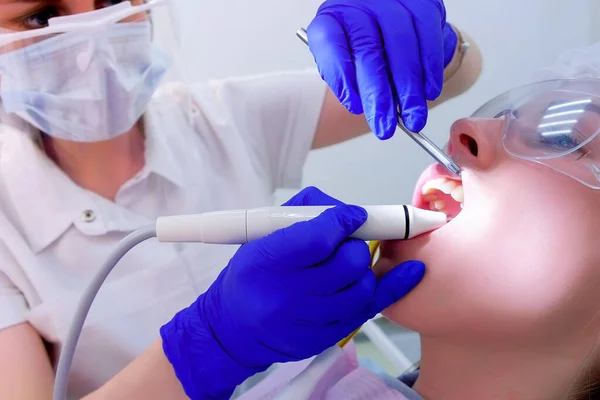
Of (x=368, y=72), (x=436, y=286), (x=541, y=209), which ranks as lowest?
(x=436, y=286)

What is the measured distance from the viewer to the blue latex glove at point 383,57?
2.79 ft

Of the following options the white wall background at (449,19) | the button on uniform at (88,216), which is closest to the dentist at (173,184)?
the button on uniform at (88,216)

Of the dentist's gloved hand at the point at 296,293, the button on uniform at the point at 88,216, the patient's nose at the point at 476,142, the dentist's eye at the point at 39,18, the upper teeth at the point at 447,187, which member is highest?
the dentist's eye at the point at 39,18

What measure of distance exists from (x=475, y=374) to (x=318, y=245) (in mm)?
335

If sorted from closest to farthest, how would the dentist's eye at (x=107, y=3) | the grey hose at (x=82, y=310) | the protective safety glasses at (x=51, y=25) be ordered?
the grey hose at (x=82, y=310)
the protective safety glasses at (x=51, y=25)
the dentist's eye at (x=107, y=3)

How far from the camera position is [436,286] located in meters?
0.76

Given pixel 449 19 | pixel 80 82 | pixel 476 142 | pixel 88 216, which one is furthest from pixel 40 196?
pixel 449 19

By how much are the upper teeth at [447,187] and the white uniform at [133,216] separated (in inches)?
20.0

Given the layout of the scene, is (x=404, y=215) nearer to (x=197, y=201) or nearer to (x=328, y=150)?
(x=197, y=201)

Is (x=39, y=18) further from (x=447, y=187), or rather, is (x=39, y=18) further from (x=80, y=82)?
(x=447, y=187)

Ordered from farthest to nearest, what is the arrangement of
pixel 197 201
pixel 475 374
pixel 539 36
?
pixel 539 36 → pixel 197 201 → pixel 475 374

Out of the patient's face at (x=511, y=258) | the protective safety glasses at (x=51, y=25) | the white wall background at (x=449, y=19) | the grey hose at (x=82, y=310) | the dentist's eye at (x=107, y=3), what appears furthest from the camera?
the white wall background at (x=449, y=19)

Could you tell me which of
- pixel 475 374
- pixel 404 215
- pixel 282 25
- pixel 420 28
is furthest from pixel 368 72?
pixel 282 25

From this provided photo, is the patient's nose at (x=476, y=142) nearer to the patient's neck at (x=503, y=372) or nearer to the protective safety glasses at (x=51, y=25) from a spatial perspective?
the patient's neck at (x=503, y=372)
